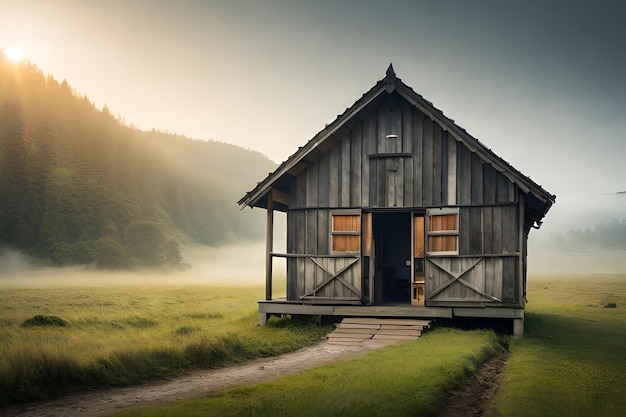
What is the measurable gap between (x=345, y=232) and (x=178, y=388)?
35.2 feet

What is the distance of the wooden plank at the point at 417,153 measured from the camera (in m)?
21.5

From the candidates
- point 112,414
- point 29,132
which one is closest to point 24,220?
point 29,132

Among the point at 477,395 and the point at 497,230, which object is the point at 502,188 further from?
the point at 477,395

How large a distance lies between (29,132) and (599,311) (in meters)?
155

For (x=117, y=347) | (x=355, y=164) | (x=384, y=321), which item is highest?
(x=355, y=164)

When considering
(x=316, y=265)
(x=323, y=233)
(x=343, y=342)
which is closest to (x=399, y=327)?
(x=343, y=342)

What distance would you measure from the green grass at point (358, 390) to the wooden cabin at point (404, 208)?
16.5 ft

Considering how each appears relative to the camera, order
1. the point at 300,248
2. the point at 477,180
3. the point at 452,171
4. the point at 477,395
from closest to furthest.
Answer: the point at 477,395, the point at 477,180, the point at 452,171, the point at 300,248

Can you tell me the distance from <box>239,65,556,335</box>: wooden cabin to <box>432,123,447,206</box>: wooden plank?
1.4 inches

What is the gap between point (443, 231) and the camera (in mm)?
21328

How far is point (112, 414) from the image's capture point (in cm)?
1021

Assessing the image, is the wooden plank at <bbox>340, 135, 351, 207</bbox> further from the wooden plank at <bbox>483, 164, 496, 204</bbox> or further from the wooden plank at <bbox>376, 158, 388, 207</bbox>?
the wooden plank at <bbox>483, 164, 496, 204</bbox>

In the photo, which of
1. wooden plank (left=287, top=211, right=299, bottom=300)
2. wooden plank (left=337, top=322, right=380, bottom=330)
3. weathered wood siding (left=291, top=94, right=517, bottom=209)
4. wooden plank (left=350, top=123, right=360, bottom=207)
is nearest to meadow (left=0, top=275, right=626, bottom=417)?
wooden plank (left=337, top=322, right=380, bottom=330)

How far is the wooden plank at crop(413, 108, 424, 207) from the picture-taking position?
2155 cm
